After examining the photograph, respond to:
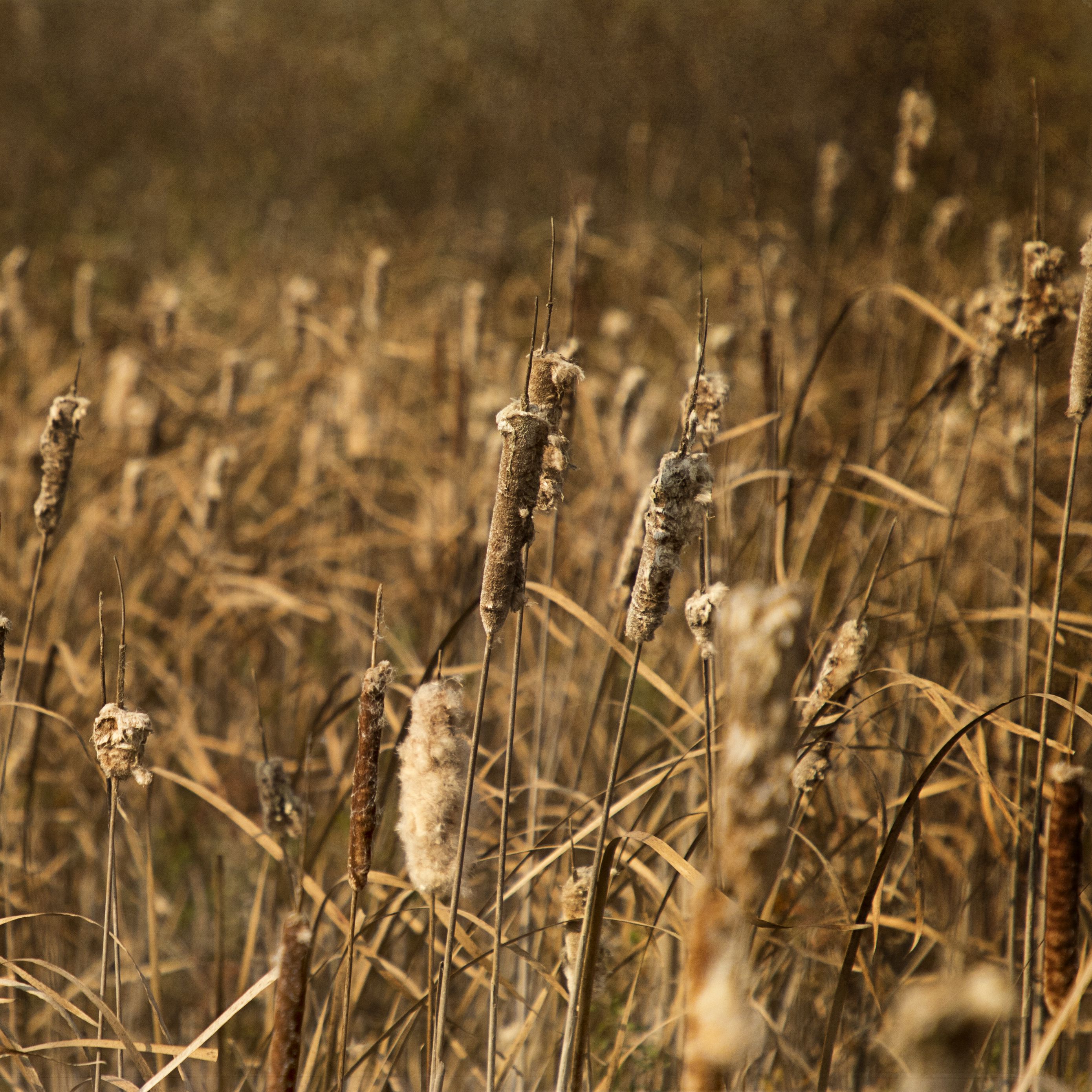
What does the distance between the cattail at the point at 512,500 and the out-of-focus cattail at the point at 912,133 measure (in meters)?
1.65

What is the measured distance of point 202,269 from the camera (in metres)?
6.14

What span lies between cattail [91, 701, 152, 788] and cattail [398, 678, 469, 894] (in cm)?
27

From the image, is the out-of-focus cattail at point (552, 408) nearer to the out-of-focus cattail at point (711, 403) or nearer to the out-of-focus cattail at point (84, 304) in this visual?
the out-of-focus cattail at point (711, 403)

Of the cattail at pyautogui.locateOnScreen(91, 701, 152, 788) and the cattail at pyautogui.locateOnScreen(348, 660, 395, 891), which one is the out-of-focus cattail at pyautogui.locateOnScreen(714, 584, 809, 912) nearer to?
the cattail at pyautogui.locateOnScreen(348, 660, 395, 891)

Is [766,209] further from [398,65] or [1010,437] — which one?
[1010,437]

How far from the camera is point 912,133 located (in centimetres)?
224

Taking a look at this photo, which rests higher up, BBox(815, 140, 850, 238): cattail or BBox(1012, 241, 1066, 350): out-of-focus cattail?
BBox(815, 140, 850, 238): cattail

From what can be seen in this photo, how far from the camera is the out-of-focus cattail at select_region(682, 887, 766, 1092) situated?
554 mm

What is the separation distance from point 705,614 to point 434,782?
33 cm

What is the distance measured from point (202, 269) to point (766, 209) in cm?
450

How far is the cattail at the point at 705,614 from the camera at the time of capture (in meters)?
1.01

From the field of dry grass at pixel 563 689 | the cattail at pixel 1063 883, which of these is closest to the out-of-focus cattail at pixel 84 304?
the field of dry grass at pixel 563 689

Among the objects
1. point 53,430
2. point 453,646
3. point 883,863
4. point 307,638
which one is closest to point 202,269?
point 307,638

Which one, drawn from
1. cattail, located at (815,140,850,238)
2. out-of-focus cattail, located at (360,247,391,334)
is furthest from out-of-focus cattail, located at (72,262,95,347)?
cattail, located at (815,140,850,238)
